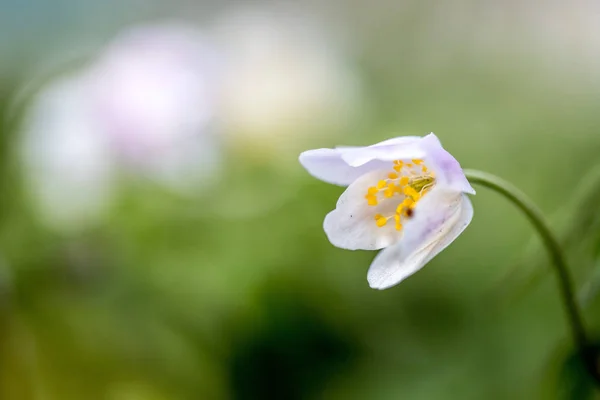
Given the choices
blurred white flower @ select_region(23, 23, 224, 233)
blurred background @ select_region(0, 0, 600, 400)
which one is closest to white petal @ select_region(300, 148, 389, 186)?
blurred background @ select_region(0, 0, 600, 400)

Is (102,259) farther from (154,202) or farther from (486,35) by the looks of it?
(486,35)

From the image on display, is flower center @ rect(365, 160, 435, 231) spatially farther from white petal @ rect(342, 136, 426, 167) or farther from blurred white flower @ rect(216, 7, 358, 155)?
blurred white flower @ rect(216, 7, 358, 155)

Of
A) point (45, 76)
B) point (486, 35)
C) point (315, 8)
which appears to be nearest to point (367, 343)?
point (45, 76)

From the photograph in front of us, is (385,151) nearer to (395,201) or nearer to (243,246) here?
(395,201)

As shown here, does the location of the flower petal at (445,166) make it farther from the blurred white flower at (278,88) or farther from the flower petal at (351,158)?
the blurred white flower at (278,88)

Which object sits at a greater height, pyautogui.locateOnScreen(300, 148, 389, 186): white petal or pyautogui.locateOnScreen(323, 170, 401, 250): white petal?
pyautogui.locateOnScreen(300, 148, 389, 186): white petal

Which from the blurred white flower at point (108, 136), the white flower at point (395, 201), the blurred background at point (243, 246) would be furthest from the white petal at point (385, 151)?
the blurred white flower at point (108, 136)

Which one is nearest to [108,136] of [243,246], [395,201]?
[243,246]

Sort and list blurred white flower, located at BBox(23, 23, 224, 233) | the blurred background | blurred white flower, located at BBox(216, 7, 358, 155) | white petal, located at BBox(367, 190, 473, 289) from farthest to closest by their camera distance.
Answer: blurred white flower, located at BBox(216, 7, 358, 155) → blurred white flower, located at BBox(23, 23, 224, 233) → the blurred background → white petal, located at BBox(367, 190, 473, 289)
